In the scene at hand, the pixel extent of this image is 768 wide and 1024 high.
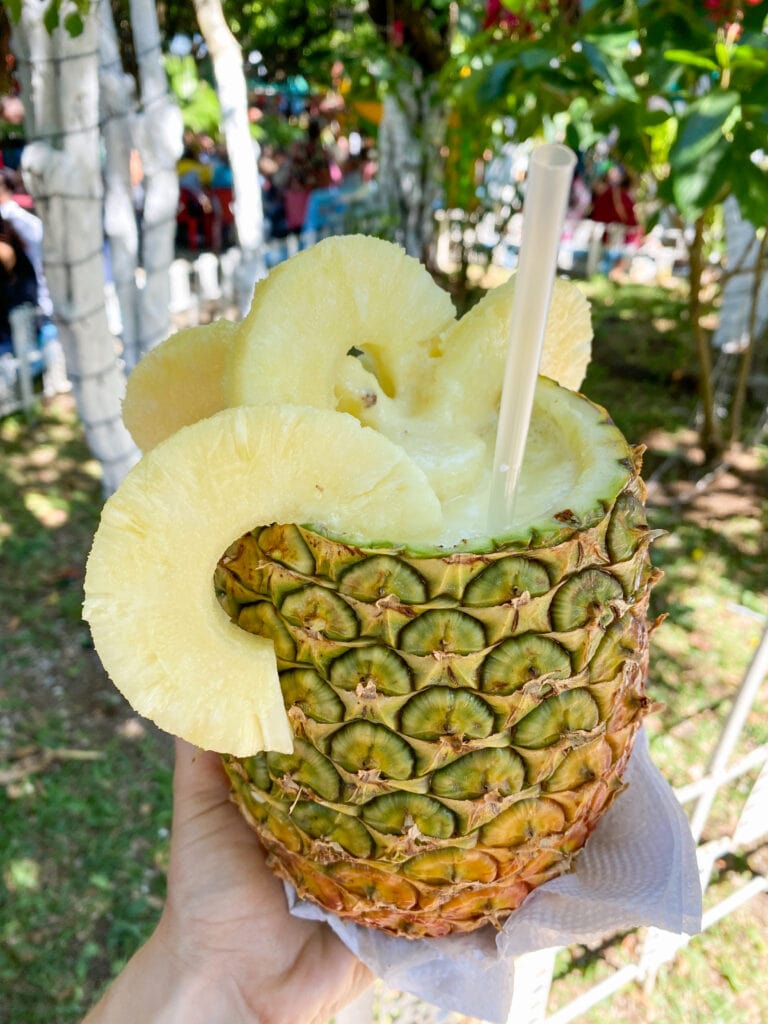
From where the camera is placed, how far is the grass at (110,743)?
9.17 ft

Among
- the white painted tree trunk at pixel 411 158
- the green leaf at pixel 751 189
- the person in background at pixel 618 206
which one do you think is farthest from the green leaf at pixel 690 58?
the person in background at pixel 618 206

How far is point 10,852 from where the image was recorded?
122 inches

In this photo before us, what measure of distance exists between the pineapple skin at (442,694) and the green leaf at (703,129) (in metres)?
1.14

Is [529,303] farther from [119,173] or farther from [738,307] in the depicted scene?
[738,307]

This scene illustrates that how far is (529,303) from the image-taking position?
988 millimetres

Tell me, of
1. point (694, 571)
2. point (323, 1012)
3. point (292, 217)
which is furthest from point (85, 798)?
point (292, 217)

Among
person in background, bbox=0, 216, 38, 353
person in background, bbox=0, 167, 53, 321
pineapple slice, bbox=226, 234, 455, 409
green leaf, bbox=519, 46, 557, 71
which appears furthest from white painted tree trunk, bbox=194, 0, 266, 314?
person in background, bbox=0, 216, 38, 353

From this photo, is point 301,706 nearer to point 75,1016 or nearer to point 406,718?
point 406,718

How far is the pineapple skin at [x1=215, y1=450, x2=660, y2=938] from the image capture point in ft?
3.74

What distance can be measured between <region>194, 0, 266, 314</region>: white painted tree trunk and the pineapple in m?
2.05

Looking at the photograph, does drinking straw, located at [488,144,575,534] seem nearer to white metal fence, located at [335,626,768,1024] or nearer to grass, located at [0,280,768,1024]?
grass, located at [0,280,768,1024]

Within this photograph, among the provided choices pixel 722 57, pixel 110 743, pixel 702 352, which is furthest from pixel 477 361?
pixel 702 352

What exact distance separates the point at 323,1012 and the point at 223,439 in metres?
1.34

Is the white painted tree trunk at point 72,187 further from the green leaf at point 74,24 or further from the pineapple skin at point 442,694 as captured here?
the pineapple skin at point 442,694
